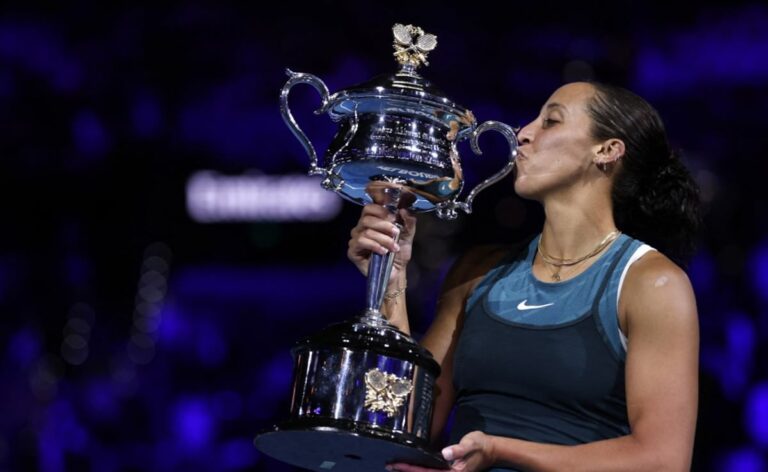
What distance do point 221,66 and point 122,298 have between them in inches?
31.5

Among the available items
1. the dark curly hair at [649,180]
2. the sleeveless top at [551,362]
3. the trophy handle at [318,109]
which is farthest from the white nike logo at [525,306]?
the trophy handle at [318,109]

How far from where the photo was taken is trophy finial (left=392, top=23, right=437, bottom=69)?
190cm

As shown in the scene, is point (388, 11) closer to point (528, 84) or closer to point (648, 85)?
point (528, 84)

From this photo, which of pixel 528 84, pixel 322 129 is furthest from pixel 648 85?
pixel 322 129

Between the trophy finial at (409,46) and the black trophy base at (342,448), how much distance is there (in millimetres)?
574

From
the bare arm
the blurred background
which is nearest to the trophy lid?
the bare arm

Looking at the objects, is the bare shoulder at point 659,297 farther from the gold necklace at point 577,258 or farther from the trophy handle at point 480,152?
the trophy handle at point 480,152

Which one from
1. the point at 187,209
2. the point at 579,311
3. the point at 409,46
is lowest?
the point at 579,311

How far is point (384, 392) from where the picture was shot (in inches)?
67.7

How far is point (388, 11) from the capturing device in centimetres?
338

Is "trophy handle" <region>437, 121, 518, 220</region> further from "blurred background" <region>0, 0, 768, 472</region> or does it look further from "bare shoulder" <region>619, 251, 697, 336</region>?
"blurred background" <region>0, 0, 768, 472</region>

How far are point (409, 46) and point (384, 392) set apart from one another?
1.78 feet

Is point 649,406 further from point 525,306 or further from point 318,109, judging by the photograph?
point 318,109

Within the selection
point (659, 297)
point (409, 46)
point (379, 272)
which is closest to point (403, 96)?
point (409, 46)
